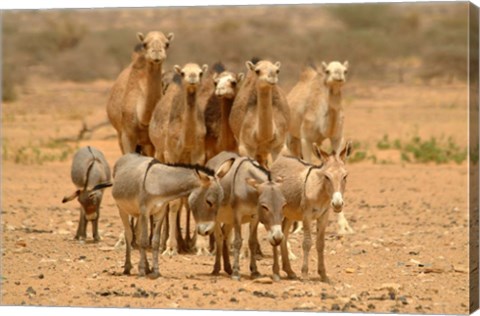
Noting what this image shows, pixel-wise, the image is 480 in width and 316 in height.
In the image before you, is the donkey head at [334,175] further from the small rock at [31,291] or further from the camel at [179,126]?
the small rock at [31,291]

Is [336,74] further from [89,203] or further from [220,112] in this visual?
[89,203]

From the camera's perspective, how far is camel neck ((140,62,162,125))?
1339 cm

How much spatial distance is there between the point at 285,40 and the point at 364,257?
83.3 feet

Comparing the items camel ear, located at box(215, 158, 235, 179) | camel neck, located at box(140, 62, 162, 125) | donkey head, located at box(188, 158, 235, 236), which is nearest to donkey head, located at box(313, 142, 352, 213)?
camel ear, located at box(215, 158, 235, 179)

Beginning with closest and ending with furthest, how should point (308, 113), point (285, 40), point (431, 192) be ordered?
point (308, 113)
point (431, 192)
point (285, 40)

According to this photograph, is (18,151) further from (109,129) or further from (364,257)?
(364,257)

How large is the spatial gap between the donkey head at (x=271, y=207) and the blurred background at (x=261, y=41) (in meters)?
22.1

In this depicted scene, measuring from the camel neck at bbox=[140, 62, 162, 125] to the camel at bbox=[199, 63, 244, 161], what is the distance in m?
0.45

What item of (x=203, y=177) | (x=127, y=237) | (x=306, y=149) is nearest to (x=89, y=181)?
(x=306, y=149)

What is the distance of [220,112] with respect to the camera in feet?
43.4

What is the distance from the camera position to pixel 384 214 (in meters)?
16.8

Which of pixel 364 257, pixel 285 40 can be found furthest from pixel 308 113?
pixel 285 40

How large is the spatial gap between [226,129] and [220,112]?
0.22m

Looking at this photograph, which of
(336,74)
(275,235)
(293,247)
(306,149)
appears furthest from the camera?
(306,149)
